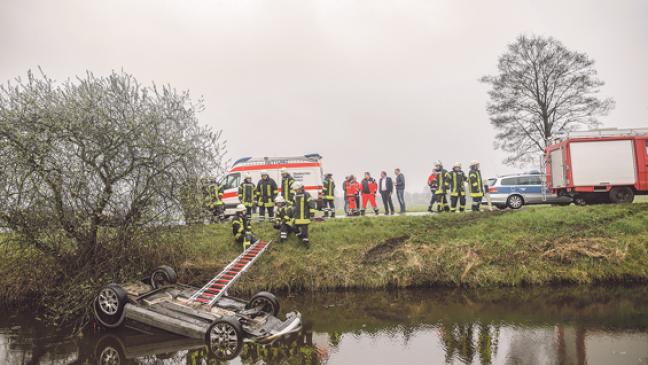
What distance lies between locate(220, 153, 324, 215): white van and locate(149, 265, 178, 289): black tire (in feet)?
30.9

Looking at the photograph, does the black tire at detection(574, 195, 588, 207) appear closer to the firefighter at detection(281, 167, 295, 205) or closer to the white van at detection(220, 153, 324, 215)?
the white van at detection(220, 153, 324, 215)

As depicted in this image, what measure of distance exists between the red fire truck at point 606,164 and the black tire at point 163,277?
15469mm

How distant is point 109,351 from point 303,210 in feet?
21.0

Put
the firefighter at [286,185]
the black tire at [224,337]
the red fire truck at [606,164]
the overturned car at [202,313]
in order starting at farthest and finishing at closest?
the red fire truck at [606,164] → the firefighter at [286,185] → the overturned car at [202,313] → the black tire at [224,337]

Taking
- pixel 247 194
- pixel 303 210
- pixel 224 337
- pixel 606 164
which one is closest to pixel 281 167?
pixel 247 194

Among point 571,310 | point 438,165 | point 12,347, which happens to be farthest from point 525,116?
point 12,347

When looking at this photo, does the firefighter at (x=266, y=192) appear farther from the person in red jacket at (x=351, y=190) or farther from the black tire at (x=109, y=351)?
the black tire at (x=109, y=351)

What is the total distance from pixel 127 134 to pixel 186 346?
5150 mm

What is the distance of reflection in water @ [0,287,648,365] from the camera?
6.58m

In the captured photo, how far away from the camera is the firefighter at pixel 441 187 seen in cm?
1614

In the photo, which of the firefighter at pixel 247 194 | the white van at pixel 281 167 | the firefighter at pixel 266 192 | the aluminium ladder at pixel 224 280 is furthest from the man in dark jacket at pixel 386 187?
the aluminium ladder at pixel 224 280

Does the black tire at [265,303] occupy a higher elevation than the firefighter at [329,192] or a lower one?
lower

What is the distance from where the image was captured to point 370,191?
60.0 ft

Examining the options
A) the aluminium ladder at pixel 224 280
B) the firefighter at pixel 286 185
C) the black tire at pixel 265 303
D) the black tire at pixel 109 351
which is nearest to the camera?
the black tire at pixel 109 351
